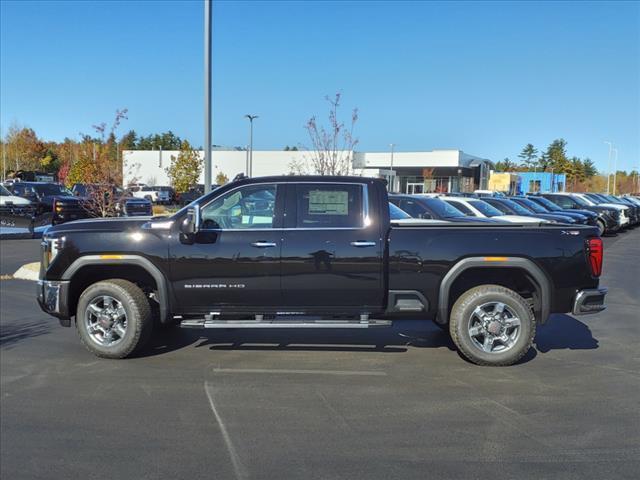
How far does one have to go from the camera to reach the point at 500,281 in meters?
6.49

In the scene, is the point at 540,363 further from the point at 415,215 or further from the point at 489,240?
the point at 415,215

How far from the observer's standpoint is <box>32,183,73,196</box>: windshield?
26984 mm

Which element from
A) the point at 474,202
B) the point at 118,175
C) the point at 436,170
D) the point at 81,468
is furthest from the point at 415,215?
the point at 436,170

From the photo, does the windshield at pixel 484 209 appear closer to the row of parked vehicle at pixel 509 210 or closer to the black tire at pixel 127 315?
the row of parked vehicle at pixel 509 210

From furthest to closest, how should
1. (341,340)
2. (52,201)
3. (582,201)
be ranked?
(582,201)
(52,201)
(341,340)

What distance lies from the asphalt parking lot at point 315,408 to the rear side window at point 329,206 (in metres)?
1.52

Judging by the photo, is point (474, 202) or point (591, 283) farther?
point (474, 202)

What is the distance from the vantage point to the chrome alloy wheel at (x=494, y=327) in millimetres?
6168

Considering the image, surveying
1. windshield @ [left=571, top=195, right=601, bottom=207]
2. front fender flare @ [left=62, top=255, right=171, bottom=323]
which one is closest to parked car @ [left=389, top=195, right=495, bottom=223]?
front fender flare @ [left=62, top=255, right=171, bottom=323]

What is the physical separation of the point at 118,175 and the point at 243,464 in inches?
521

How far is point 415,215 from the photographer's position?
12297mm

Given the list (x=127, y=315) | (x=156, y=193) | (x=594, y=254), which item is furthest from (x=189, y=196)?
(x=156, y=193)

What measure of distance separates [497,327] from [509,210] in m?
13.7

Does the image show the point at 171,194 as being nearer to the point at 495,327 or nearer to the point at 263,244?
the point at 263,244
